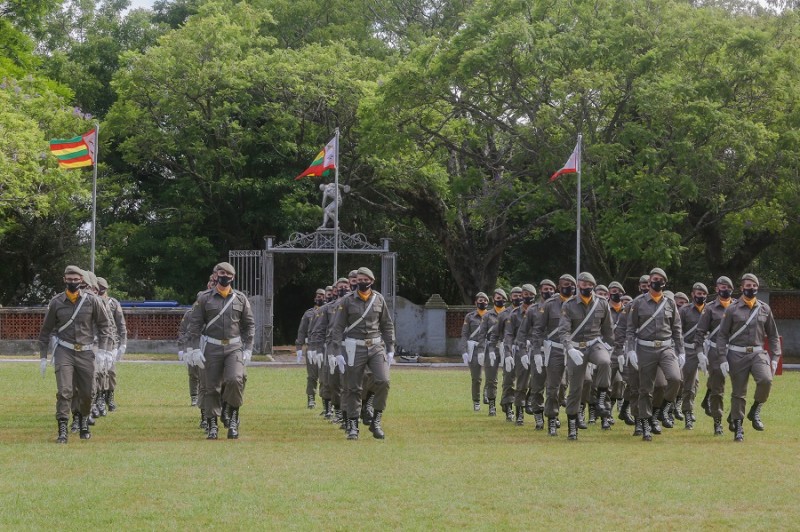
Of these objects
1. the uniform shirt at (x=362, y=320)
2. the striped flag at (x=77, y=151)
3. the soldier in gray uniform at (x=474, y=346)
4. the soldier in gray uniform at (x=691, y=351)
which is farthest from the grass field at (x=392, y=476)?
the striped flag at (x=77, y=151)

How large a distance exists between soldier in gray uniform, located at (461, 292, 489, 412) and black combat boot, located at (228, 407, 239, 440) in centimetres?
604

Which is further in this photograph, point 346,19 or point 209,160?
point 346,19

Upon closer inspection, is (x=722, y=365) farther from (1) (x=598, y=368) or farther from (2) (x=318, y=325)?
(2) (x=318, y=325)

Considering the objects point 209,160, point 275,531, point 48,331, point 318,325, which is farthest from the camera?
point 209,160

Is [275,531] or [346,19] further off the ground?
[346,19]

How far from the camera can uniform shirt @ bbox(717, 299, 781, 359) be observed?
16812 millimetres

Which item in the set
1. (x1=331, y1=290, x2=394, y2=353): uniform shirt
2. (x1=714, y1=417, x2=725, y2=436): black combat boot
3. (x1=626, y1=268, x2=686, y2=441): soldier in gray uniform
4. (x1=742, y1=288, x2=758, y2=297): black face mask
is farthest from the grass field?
(x1=742, y1=288, x2=758, y2=297): black face mask

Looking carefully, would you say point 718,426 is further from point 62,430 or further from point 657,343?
point 62,430

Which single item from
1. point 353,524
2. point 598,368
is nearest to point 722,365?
point 598,368

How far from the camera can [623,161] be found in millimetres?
38688

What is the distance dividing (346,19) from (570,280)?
124ft

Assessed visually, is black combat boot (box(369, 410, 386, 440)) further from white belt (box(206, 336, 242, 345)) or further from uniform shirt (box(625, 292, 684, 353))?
uniform shirt (box(625, 292, 684, 353))

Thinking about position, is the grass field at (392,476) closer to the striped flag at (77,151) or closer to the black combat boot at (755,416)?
the black combat boot at (755,416)

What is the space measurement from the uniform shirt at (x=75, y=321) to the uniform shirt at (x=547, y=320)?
5.87 meters
